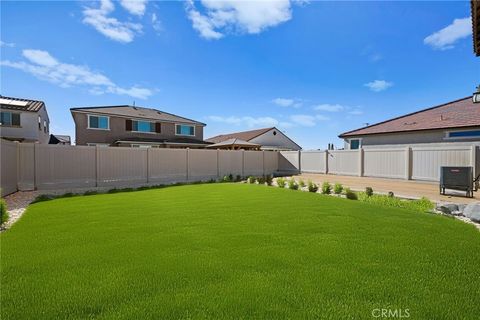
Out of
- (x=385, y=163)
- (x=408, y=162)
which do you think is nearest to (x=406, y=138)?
(x=385, y=163)

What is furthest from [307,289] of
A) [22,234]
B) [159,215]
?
[22,234]

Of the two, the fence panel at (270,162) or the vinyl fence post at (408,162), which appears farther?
the fence panel at (270,162)

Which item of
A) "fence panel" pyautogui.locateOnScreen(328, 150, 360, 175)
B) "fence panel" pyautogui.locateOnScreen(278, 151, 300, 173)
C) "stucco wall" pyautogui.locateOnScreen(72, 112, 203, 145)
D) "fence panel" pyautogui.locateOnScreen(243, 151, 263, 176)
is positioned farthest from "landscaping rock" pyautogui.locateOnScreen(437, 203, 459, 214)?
"stucco wall" pyautogui.locateOnScreen(72, 112, 203, 145)

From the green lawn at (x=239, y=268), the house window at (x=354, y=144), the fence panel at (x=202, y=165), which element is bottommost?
the green lawn at (x=239, y=268)

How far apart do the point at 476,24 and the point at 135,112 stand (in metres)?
26.2

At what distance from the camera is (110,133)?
23531mm

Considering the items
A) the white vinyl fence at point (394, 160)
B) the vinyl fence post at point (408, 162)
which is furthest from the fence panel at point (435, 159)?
the vinyl fence post at point (408, 162)

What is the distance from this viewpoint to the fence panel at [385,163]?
40.9 feet

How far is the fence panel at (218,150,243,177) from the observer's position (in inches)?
667

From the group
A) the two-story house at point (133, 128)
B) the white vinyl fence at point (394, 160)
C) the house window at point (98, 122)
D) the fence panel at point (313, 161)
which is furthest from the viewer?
the house window at point (98, 122)

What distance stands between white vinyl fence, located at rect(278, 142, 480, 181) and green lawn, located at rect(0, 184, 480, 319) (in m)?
7.09

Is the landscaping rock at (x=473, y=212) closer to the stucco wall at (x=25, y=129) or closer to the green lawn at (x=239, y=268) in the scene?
the green lawn at (x=239, y=268)

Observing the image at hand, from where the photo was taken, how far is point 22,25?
760 cm

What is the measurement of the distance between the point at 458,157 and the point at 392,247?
978cm
